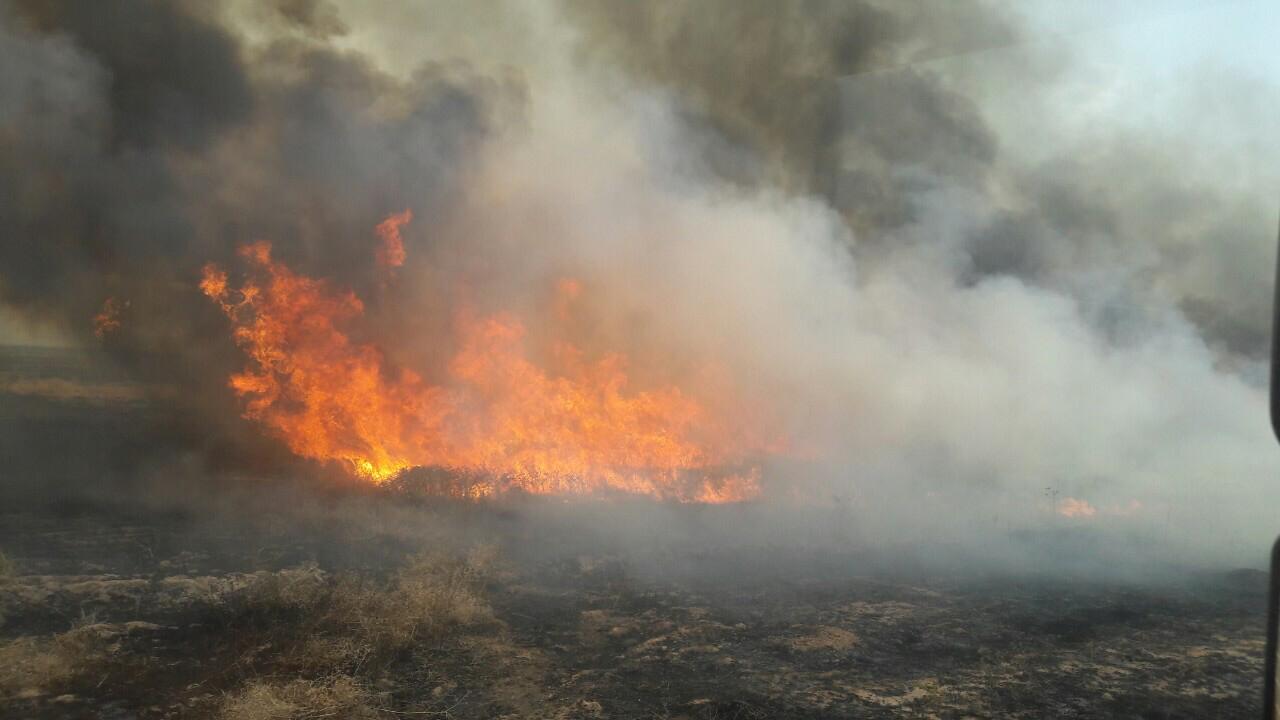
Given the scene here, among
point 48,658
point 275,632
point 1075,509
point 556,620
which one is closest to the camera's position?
point 48,658

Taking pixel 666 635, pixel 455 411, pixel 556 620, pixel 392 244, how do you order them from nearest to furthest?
pixel 666 635 < pixel 556 620 < pixel 455 411 < pixel 392 244

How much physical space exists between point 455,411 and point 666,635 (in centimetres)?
680

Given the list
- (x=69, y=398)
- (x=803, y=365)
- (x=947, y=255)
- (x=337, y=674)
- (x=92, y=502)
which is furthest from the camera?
(x=69, y=398)

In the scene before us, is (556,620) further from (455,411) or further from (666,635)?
(455,411)

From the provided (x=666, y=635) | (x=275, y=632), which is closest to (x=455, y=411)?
(x=275, y=632)

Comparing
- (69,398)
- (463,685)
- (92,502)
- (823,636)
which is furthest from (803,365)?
(69,398)

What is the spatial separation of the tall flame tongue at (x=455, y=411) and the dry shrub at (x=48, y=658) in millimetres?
5533

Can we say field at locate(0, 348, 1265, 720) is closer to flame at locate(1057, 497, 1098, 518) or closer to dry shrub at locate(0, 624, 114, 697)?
dry shrub at locate(0, 624, 114, 697)

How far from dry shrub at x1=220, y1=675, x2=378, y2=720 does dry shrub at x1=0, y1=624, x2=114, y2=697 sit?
4.21 feet

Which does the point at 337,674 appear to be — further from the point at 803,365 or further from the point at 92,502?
the point at 803,365

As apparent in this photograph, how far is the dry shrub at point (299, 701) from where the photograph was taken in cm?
443

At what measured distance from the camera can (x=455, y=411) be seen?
38.2 feet

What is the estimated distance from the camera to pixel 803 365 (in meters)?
12.8

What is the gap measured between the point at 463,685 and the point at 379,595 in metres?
1.67
